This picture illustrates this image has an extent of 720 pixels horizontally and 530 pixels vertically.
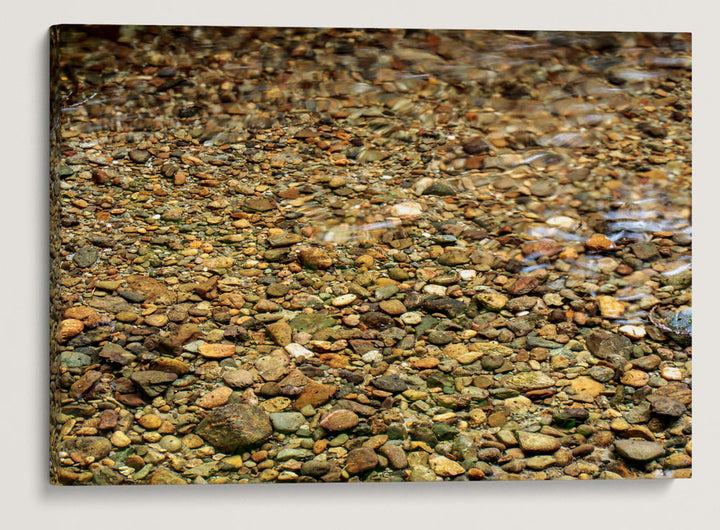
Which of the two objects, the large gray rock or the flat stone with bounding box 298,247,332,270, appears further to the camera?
the flat stone with bounding box 298,247,332,270

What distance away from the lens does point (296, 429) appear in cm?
179

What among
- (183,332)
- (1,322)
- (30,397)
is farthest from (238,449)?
(1,322)

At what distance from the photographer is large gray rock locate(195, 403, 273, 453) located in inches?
69.4

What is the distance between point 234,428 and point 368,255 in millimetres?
545

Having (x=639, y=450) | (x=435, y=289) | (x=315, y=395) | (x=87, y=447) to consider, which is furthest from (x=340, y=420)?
(x=639, y=450)

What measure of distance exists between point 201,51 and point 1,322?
85cm

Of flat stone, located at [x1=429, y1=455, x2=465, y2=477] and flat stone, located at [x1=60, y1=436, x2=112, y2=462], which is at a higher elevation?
flat stone, located at [x1=60, y1=436, x2=112, y2=462]

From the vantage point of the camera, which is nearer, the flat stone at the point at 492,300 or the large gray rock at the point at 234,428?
the large gray rock at the point at 234,428

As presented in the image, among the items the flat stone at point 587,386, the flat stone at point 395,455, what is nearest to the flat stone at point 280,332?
the flat stone at point 395,455

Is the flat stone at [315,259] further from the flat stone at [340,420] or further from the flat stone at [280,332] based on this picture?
the flat stone at [340,420]

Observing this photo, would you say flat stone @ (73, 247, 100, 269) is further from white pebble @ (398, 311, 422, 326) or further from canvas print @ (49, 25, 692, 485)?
white pebble @ (398, 311, 422, 326)

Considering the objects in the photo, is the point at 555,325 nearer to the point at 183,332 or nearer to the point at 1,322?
the point at 183,332

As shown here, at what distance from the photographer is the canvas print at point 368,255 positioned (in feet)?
5.89

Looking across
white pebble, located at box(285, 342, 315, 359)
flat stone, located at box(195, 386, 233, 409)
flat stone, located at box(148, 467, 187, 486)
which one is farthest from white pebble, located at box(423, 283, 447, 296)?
flat stone, located at box(148, 467, 187, 486)
